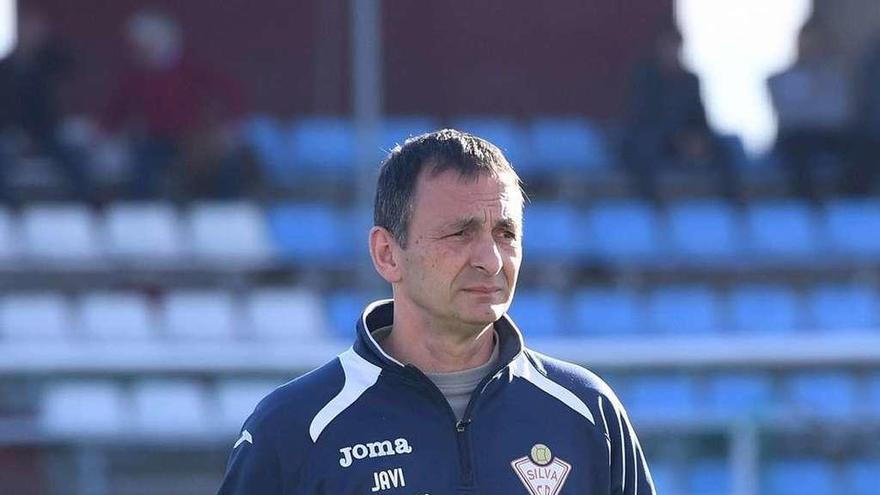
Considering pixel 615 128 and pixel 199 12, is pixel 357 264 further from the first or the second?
pixel 199 12

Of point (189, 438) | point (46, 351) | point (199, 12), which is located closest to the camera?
point (46, 351)

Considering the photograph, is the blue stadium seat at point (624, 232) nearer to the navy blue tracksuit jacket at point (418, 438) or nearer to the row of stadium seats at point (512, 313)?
the row of stadium seats at point (512, 313)

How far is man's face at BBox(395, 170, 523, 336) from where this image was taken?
2549 mm

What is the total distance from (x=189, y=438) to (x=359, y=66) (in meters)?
4.08

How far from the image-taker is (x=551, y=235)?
11.0 m

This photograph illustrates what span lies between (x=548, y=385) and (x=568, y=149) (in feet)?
31.3

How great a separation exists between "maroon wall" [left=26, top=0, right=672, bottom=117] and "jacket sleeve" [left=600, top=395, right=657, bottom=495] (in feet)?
34.4

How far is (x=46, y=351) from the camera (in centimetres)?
514

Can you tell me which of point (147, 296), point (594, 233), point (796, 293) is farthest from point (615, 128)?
point (147, 296)

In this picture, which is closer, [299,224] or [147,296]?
[147,296]

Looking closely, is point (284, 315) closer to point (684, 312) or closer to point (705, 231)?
point (684, 312)

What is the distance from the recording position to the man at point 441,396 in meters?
2.55

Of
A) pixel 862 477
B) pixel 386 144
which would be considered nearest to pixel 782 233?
pixel 386 144

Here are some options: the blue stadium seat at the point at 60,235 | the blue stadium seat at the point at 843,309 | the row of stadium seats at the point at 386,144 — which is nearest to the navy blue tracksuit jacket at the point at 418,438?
the blue stadium seat at the point at 843,309
